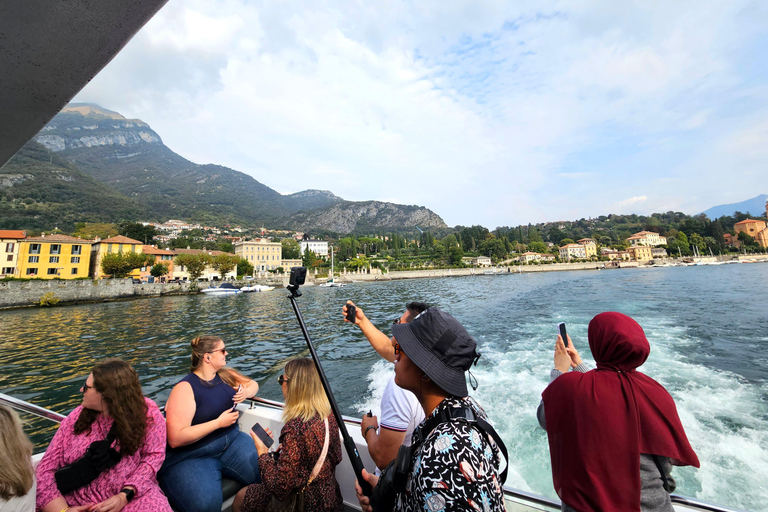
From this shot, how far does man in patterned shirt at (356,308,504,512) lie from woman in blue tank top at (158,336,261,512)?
5.90ft

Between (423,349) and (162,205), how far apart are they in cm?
17719

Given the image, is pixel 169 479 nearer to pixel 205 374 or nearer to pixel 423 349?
pixel 205 374

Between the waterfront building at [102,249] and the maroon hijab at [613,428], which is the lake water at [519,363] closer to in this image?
the maroon hijab at [613,428]

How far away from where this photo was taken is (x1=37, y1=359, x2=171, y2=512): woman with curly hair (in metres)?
1.81

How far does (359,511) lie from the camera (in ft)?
8.59

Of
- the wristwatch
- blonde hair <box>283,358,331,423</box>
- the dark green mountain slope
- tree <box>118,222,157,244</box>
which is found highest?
the dark green mountain slope

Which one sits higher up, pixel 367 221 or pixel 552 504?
pixel 367 221

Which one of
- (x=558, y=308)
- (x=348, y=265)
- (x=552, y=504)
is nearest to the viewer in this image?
(x=552, y=504)

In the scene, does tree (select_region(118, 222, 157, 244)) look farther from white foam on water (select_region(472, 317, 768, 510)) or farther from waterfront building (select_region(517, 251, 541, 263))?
waterfront building (select_region(517, 251, 541, 263))

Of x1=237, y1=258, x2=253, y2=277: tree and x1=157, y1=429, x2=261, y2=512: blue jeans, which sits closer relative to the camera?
x1=157, y1=429, x2=261, y2=512: blue jeans

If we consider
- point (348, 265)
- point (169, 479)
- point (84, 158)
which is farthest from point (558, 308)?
point (84, 158)

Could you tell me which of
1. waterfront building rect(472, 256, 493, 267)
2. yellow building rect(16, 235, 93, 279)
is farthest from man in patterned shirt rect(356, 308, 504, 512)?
waterfront building rect(472, 256, 493, 267)

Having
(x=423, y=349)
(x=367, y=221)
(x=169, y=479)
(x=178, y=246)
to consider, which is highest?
(x=367, y=221)

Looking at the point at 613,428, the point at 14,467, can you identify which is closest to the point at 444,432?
the point at 613,428
